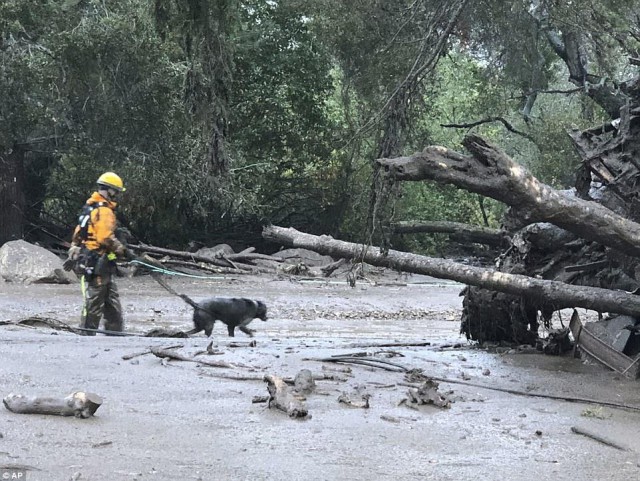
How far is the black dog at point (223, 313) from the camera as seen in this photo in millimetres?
11875

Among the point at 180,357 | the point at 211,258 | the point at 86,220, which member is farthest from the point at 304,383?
the point at 211,258

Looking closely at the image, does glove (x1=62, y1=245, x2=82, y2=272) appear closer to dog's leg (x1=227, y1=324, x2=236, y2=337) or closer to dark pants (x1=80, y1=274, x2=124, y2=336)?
dark pants (x1=80, y1=274, x2=124, y2=336)

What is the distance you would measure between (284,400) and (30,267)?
44.3 feet

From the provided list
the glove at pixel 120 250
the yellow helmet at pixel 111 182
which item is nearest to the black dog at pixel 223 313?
the glove at pixel 120 250

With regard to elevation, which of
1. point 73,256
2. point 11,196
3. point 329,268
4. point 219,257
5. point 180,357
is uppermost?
point 11,196

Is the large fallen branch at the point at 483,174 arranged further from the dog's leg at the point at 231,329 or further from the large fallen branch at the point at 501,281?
the dog's leg at the point at 231,329

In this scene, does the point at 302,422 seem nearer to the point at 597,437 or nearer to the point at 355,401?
the point at 355,401

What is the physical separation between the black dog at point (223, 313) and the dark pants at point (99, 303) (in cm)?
109

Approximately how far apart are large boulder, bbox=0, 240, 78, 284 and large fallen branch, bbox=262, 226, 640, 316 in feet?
33.0

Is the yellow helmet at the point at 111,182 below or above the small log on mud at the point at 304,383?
above

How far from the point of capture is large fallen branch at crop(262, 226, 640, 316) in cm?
816

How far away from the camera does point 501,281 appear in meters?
8.66

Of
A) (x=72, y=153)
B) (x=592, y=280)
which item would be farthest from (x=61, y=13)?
(x=592, y=280)

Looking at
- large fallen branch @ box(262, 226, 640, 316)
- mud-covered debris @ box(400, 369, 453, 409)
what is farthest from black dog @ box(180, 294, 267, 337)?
mud-covered debris @ box(400, 369, 453, 409)
